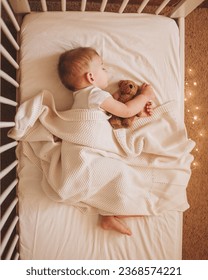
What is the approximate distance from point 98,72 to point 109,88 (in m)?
0.09

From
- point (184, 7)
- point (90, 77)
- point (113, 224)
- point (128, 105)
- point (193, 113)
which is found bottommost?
point (113, 224)

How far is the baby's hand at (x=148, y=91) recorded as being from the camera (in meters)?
1.10

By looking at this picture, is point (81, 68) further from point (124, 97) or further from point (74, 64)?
point (124, 97)

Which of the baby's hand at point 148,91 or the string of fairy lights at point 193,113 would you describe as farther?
the string of fairy lights at point 193,113

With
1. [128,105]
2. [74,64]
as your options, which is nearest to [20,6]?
[74,64]

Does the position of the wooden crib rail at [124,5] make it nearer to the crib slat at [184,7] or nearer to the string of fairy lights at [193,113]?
the crib slat at [184,7]

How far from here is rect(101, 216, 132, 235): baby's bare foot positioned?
1.07 metres

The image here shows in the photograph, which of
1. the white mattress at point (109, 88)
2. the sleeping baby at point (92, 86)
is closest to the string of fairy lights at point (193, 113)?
the white mattress at point (109, 88)

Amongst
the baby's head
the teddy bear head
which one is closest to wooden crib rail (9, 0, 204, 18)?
the baby's head

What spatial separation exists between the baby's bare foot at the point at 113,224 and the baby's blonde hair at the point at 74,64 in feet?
1.58

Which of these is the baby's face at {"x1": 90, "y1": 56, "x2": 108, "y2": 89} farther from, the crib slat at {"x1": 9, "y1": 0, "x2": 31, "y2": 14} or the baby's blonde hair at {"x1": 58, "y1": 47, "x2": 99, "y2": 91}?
the crib slat at {"x1": 9, "y1": 0, "x2": 31, "y2": 14}

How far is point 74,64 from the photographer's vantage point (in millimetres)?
1012
